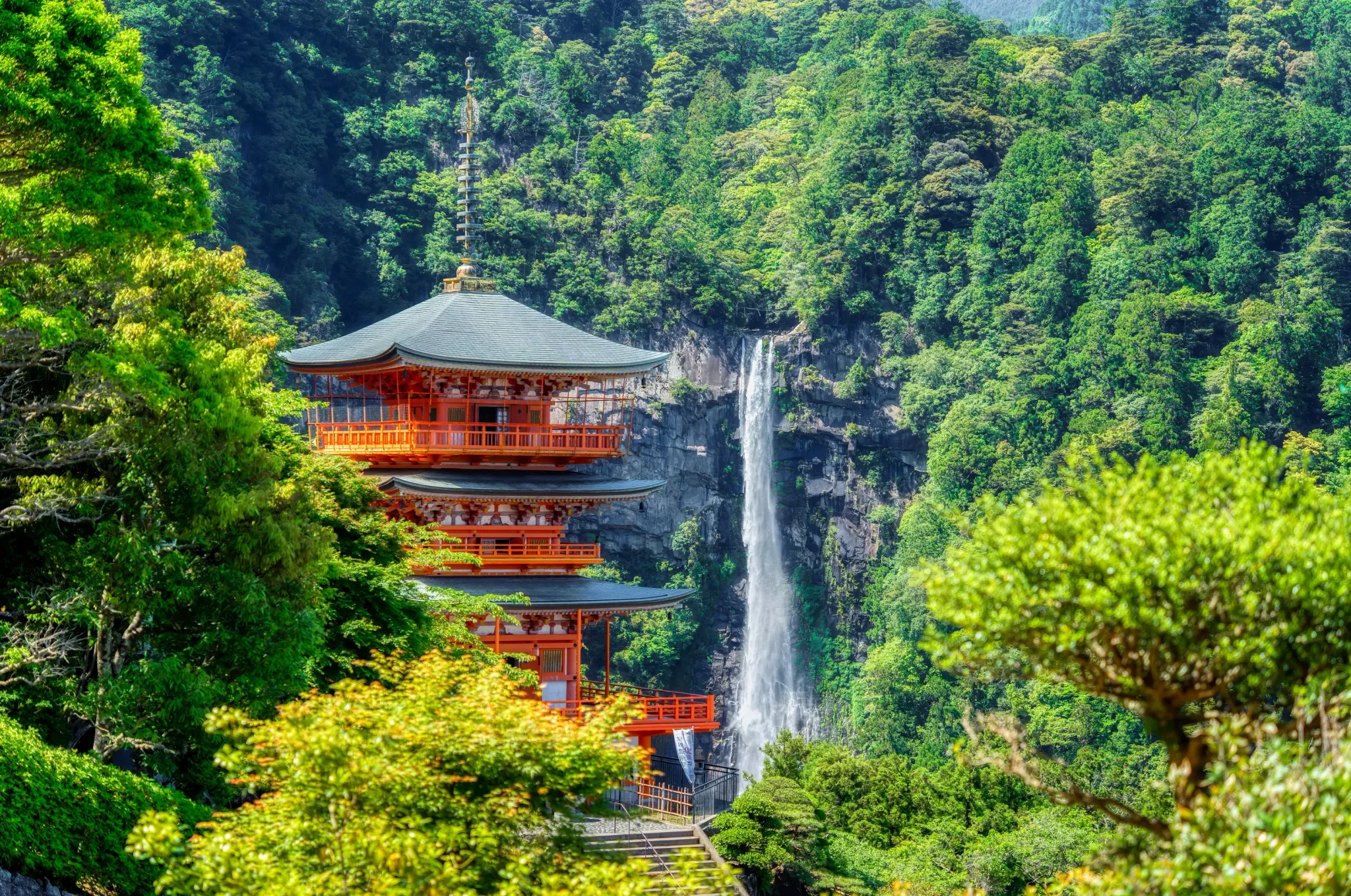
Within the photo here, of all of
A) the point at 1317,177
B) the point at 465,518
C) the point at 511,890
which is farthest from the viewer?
the point at 1317,177

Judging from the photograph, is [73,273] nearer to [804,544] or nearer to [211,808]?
[211,808]

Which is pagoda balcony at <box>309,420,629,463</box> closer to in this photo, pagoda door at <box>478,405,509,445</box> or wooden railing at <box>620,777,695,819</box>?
pagoda door at <box>478,405,509,445</box>

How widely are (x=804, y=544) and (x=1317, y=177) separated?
2473 centimetres

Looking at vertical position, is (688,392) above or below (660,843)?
above

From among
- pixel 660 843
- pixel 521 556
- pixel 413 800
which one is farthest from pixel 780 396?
pixel 413 800

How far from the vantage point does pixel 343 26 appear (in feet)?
226

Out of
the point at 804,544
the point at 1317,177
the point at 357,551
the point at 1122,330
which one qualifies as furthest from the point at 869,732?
the point at 357,551

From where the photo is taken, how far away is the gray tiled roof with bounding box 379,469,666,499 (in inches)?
993

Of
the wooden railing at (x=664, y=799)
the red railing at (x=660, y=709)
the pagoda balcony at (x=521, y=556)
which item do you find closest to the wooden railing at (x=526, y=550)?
the pagoda balcony at (x=521, y=556)

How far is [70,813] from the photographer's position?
1420 cm

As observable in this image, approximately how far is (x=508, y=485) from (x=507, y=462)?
2.52 ft

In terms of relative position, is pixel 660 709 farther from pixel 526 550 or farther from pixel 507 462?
pixel 507 462

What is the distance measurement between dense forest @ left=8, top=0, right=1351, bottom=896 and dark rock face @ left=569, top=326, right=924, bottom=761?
0.73 m

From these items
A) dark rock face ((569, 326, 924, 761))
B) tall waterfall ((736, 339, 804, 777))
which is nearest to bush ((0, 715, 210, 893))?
dark rock face ((569, 326, 924, 761))
